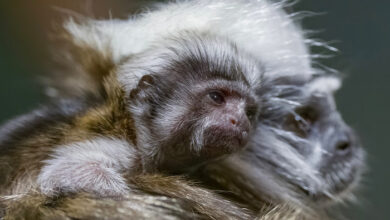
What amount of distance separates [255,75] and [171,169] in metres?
0.23

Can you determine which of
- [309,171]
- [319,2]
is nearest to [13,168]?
[309,171]

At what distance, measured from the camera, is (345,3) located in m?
1.75

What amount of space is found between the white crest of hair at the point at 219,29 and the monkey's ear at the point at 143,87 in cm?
7

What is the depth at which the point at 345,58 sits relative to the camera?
1.58 m

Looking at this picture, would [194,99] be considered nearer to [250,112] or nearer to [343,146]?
[250,112]

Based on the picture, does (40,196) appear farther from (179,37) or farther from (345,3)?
(345,3)

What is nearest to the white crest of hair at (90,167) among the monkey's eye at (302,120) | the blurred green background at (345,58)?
the monkey's eye at (302,120)

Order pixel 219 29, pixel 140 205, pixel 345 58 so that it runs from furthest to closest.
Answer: pixel 345 58 → pixel 219 29 → pixel 140 205

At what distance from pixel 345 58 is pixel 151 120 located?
665 mm

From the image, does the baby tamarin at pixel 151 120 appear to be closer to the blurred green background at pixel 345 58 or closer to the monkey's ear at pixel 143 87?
the monkey's ear at pixel 143 87

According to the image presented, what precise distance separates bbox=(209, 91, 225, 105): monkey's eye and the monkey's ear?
0.11 m

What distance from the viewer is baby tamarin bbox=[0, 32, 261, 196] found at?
3.39ft

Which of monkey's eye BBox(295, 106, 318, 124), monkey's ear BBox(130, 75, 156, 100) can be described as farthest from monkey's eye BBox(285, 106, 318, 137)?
monkey's ear BBox(130, 75, 156, 100)

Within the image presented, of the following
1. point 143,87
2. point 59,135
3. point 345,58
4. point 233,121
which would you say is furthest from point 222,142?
point 345,58
